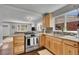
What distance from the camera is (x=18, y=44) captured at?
6.28 feet

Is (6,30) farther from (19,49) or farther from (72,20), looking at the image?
(72,20)

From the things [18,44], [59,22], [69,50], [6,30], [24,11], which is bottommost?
[69,50]

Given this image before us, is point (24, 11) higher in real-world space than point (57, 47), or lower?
higher

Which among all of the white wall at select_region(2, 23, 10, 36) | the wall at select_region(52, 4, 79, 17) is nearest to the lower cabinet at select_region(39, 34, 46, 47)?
the wall at select_region(52, 4, 79, 17)

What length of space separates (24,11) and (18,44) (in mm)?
632

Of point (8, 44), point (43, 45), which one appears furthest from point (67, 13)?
point (8, 44)

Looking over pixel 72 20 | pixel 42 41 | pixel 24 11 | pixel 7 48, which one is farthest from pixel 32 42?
pixel 72 20

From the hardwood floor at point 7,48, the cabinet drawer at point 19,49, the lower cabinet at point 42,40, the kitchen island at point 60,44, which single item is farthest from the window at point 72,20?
the cabinet drawer at point 19,49

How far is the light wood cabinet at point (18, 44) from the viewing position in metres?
1.87

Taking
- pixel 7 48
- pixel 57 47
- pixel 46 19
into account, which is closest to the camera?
pixel 7 48

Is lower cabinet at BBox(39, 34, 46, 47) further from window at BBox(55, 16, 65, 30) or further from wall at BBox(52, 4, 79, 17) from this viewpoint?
wall at BBox(52, 4, 79, 17)

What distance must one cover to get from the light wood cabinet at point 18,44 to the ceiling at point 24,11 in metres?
0.32

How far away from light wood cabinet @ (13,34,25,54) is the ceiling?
1.04 ft

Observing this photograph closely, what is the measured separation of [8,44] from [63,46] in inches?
42.0
